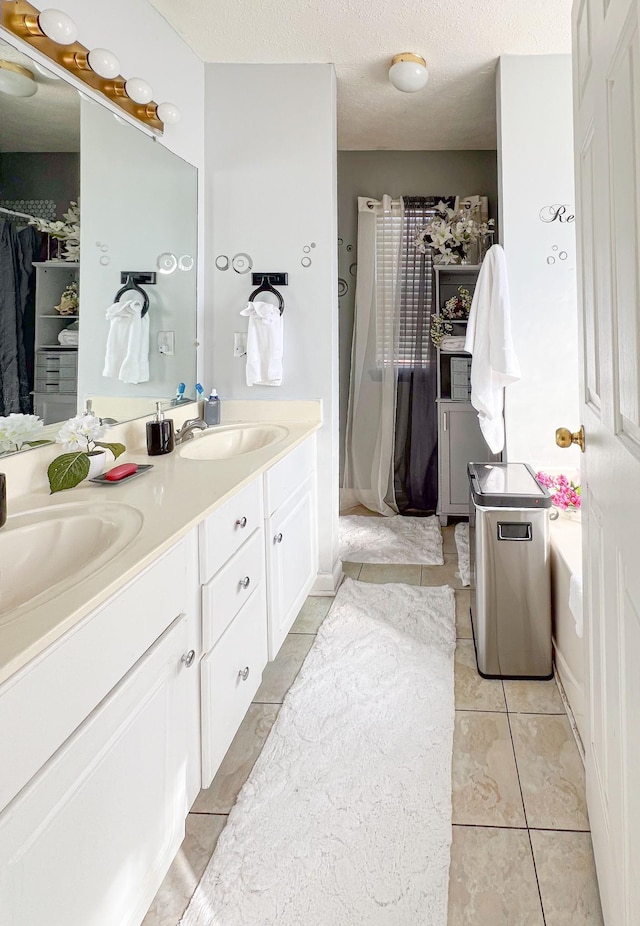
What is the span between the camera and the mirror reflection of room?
137 cm

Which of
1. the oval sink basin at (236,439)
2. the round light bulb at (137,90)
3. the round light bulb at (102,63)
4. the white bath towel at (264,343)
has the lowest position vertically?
the oval sink basin at (236,439)

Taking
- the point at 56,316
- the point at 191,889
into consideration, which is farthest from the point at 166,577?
the point at 56,316

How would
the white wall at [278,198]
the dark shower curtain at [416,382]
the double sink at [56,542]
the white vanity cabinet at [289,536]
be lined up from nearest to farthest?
the double sink at [56,542] → the white vanity cabinet at [289,536] → the white wall at [278,198] → the dark shower curtain at [416,382]

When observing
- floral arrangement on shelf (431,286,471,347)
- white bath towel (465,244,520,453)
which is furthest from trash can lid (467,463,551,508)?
floral arrangement on shelf (431,286,471,347)

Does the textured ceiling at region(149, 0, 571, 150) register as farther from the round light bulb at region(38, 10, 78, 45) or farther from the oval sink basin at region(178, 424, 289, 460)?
the oval sink basin at region(178, 424, 289, 460)

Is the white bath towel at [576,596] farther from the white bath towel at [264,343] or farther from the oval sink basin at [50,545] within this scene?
the white bath towel at [264,343]

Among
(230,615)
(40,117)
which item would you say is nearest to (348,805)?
(230,615)

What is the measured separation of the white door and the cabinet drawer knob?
792 mm

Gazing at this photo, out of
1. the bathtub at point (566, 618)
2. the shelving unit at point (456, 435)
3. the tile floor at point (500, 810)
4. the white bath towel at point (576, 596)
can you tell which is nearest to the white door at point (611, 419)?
the tile floor at point (500, 810)

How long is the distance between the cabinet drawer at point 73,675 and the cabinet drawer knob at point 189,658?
0.42ft

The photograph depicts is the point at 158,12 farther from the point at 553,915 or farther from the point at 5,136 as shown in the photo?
the point at 553,915

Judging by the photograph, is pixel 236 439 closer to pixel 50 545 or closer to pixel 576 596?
pixel 50 545

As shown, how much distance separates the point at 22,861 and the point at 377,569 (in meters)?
2.55

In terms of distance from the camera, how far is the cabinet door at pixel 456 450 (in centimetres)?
380
